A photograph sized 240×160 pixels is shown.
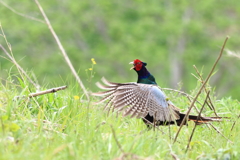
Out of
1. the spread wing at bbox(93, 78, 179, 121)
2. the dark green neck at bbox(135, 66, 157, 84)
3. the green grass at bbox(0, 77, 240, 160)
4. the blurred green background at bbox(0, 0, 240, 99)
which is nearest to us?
the green grass at bbox(0, 77, 240, 160)

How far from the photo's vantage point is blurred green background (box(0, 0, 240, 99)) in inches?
1060

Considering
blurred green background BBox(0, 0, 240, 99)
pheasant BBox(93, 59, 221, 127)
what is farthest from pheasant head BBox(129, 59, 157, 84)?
blurred green background BBox(0, 0, 240, 99)

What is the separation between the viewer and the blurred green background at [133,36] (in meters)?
26.9

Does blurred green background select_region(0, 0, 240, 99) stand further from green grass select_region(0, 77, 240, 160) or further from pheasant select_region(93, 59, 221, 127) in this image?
green grass select_region(0, 77, 240, 160)

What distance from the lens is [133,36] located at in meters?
28.2

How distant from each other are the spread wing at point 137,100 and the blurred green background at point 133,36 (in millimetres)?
21618

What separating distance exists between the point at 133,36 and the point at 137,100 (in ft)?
78.0

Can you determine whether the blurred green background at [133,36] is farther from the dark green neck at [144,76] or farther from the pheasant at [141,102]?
the pheasant at [141,102]

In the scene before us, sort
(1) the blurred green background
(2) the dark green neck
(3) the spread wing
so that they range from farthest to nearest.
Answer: (1) the blurred green background → (2) the dark green neck → (3) the spread wing

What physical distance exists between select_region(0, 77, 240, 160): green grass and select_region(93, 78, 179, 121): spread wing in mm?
180

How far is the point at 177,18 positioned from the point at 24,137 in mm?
25371

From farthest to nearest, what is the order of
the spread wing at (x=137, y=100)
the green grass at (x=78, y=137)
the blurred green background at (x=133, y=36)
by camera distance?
the blurred green background at (x=133, y=36) < the spread wing at (x=137, y=100) < the green grass at (x=78, y=137)

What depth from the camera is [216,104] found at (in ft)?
19.2

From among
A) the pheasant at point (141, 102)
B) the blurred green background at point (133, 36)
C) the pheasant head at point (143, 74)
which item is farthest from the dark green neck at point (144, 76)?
the blurred green background at point (133, 36)
